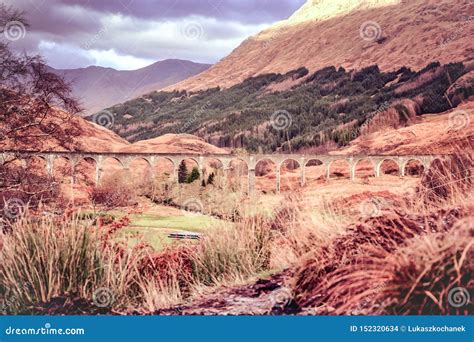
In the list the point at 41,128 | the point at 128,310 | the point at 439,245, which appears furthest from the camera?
the point at 41,128

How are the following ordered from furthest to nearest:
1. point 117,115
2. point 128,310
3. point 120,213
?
point 117,115 < point 120,213 < point 128,310

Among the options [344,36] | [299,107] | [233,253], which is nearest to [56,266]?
[233,253]

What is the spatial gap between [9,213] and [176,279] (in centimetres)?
235

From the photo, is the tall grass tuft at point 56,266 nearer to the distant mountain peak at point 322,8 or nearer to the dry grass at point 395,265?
the dry grass at point 395,265

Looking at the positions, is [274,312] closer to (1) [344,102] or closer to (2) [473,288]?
(2) [473,288]

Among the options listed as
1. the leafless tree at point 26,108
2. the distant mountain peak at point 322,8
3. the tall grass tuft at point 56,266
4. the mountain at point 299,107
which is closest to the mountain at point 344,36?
the distant mountain peak at point 322,8

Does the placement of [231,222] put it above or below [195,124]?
below

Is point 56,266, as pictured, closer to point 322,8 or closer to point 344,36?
point 322,8

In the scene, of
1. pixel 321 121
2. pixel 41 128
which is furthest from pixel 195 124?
pixel 41 128

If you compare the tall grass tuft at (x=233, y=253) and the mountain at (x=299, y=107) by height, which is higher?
the mountain at (x=299, y=107)

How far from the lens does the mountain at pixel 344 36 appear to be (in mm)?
11492

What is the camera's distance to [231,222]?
→ 6883 millimetres

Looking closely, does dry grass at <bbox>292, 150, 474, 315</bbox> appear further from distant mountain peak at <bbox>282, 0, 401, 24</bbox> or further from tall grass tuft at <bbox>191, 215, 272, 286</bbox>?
distant mountain peak at <bbox>282, 0, 401, 24</bbox>

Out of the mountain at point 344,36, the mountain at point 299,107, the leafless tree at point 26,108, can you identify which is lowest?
the leafless tree at point 26,108
